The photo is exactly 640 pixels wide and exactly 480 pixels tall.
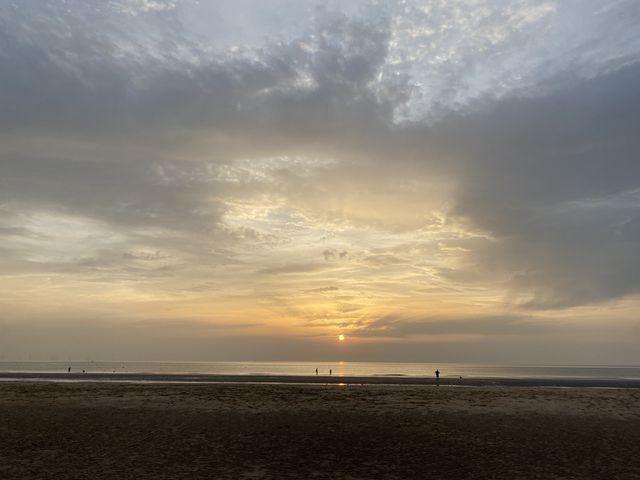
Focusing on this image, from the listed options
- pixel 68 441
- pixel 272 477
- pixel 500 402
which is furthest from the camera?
pixel 500 402

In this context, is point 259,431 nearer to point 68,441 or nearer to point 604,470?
point 68,441

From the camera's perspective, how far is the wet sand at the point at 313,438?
22219mm

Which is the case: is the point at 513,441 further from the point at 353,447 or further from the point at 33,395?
the point at 33,395

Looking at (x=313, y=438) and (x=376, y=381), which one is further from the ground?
(x=376, y=381)

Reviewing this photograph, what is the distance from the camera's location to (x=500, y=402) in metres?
41.1

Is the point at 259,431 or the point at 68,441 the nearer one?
the point at 68,441

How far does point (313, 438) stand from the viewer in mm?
27844

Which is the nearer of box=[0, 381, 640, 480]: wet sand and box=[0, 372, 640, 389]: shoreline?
box=[0, 381, 640, 480]: wet sand

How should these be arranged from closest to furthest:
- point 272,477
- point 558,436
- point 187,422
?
1. point 272,477
2. point 558,436
3. point 187,422

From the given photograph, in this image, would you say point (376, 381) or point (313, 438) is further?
point (376, 381)

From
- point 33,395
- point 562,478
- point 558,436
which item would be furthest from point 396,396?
point 33,395

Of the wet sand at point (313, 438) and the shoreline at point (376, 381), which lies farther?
the shoreline at point (376, 381)

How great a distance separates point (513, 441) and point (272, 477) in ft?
47.8

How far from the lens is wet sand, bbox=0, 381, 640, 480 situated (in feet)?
72.9
